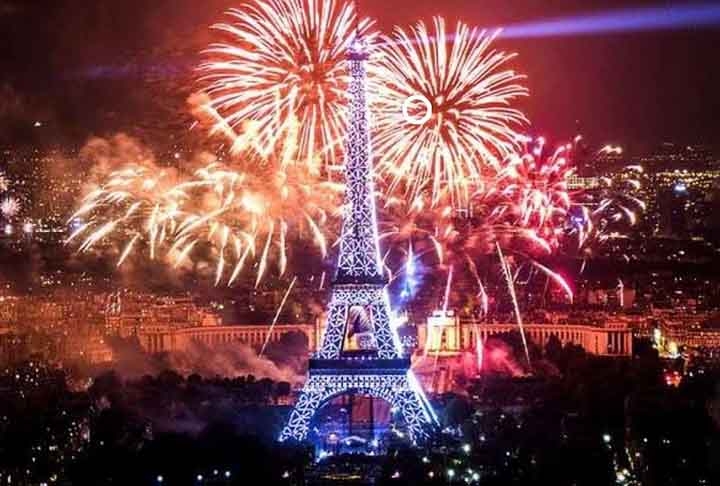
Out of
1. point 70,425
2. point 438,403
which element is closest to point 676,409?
point 438,403

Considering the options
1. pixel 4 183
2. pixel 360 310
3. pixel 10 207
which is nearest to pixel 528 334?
pixel 10 207

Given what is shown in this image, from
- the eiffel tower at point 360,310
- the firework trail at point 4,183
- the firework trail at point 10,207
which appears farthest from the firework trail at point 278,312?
the eiffel tower at point 360,310

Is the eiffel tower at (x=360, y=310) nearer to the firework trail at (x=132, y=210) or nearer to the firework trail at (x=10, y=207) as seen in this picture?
the firework trail at (x=132, y=210)

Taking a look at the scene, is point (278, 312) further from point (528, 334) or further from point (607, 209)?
point (607, 209)

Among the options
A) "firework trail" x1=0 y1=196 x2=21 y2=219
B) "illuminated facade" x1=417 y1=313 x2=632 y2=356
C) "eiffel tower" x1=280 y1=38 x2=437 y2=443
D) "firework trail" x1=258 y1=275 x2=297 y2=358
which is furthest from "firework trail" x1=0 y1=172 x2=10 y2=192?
"illuminated facade" x1=417 y1=313 x2=632 y2=356

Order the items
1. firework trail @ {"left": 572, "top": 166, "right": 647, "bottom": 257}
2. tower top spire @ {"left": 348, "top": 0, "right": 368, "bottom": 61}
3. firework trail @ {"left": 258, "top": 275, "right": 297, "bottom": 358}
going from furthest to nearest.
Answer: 1. firework trail @ {"left": 258, "top": 275, "right": 297, "bottom": 358}
2. firework trail @ {"left": 572, "top": 166, "right": 647, "bottom": 257}
3. tower top spire @ {"left": 348, "top": 0, "right": 368, "bottom": 61}

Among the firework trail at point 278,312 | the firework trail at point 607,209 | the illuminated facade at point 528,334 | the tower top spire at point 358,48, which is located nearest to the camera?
the tower top spire at point 358,48

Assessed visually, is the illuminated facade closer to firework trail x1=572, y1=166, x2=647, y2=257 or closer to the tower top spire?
firework trail x1=572, y1=166, x2=647, y2=257
